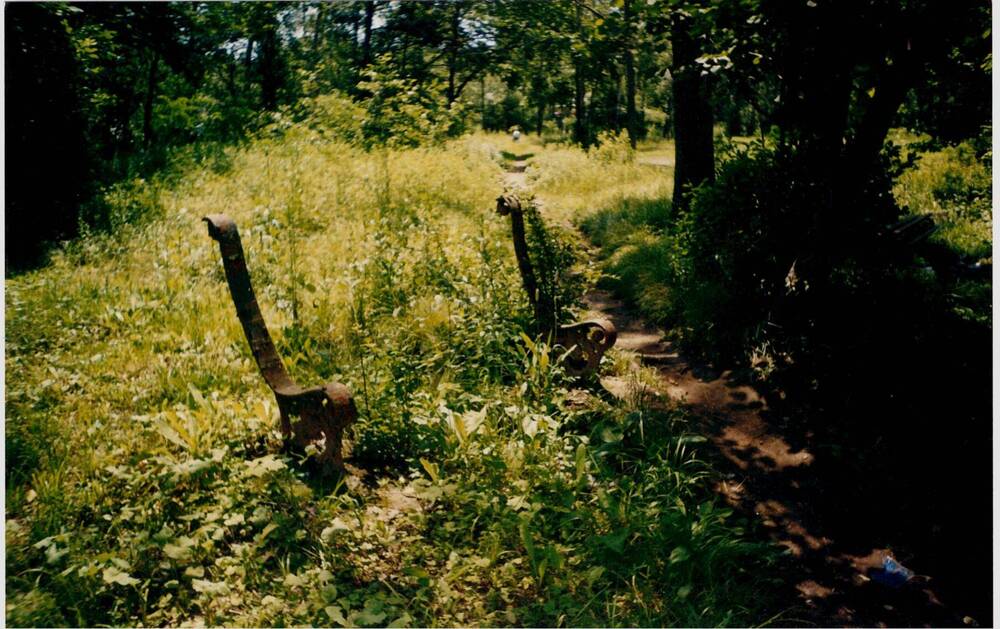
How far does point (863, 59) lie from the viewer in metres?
4.66

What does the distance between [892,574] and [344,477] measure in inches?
113

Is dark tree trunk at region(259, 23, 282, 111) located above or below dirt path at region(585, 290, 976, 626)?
above

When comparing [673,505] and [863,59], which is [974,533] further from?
[863,59]

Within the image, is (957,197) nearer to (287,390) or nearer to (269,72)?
(287,390)

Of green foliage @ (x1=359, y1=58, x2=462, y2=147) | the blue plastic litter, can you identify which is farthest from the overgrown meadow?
green foliage @ (x1=359, y1=58, x2=462, y2=147)

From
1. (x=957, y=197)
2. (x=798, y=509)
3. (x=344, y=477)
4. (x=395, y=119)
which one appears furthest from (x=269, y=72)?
(x=798, y=509)

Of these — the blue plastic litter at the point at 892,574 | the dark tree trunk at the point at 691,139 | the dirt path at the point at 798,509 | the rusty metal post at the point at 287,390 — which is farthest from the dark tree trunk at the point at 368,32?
the blue plastic litter at the point at 892,574

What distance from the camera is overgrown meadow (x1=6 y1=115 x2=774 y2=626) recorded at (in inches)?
109

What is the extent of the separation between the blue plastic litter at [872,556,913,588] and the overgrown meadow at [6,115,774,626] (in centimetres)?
56

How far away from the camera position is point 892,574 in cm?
314

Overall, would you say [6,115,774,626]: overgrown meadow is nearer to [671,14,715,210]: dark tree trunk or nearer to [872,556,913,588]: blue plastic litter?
[872,556,913,588]: blue plastic litter

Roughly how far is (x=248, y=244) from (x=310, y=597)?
462 centimetres

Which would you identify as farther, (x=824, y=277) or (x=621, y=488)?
(x=824, y=277)

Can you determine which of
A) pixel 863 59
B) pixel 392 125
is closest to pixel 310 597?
pixel 863 59
